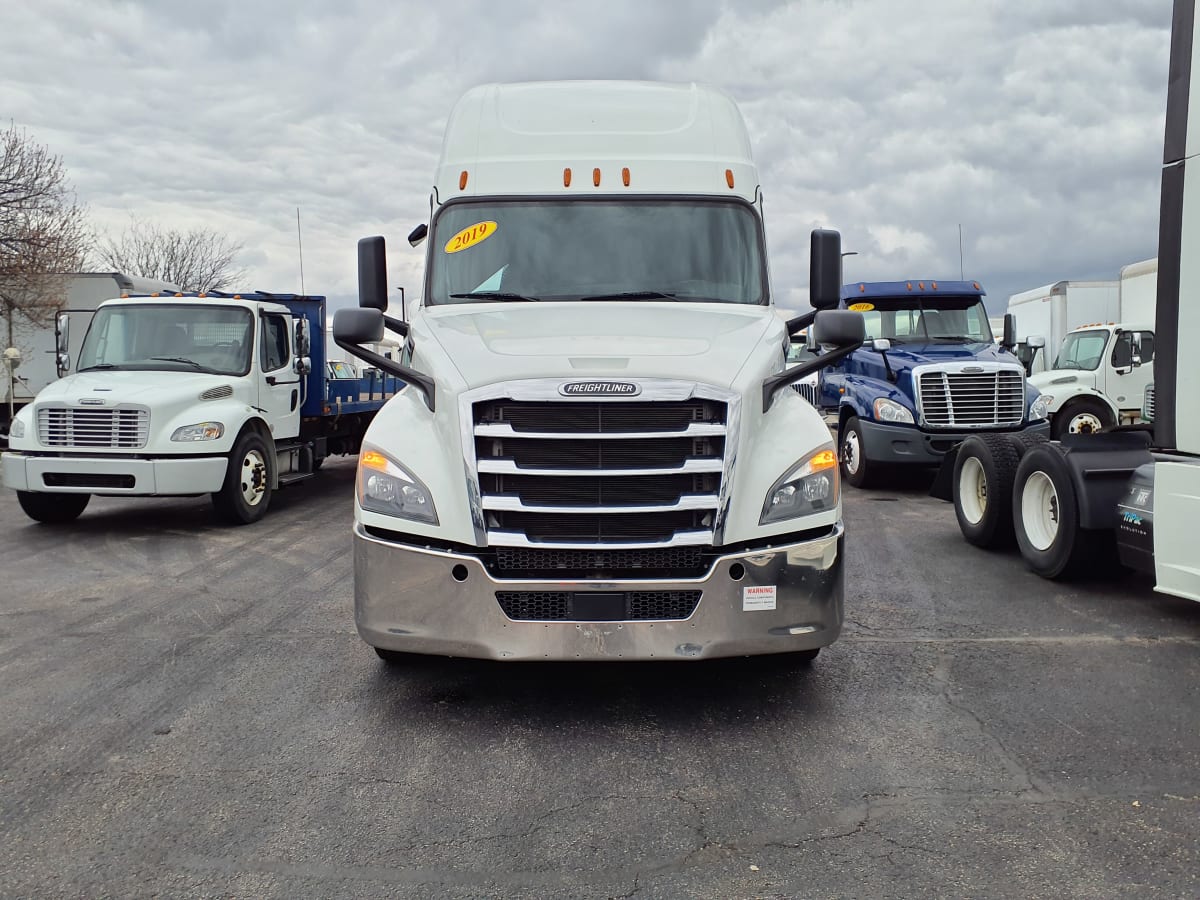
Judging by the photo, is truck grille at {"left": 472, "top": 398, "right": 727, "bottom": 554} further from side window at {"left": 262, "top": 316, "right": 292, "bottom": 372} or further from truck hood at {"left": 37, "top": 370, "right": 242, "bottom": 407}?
side window at {"left": 262, "top": 316, "right": 292, "bottom": 372}

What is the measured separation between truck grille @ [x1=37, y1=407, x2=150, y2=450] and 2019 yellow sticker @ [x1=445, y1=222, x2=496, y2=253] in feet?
16.5

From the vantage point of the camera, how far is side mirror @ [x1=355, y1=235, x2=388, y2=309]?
6211 mm

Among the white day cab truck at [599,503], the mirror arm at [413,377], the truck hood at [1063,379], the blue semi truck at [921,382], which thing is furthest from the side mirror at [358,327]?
the truck hood at [1063,379]

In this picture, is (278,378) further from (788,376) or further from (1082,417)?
(1082,417)

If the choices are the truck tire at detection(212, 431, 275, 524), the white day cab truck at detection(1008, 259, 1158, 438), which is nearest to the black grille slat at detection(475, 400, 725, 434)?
the truck tire at detection(212, 431, 275, 524)

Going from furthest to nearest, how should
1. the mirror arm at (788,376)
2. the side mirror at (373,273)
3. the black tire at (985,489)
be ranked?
the black tire at (985,489) < the side mirror at (373,273) < the mirror arm at (788,376)

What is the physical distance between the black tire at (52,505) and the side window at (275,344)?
235 cm

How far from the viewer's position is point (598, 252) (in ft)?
19.3

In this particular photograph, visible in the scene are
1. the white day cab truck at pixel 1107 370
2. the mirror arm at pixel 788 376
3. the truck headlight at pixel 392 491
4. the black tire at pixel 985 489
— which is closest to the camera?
the truck headlight at pixel 392 491

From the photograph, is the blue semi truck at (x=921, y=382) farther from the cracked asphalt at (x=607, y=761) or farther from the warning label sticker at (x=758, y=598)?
the warning label sticker at (x=758, y=598)

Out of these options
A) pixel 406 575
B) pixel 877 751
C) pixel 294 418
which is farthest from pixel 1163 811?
pixel 294 418

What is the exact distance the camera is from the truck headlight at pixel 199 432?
9766 millimetres

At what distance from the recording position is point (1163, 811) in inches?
140

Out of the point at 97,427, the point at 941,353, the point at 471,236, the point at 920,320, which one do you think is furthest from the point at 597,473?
the point at 920,320
